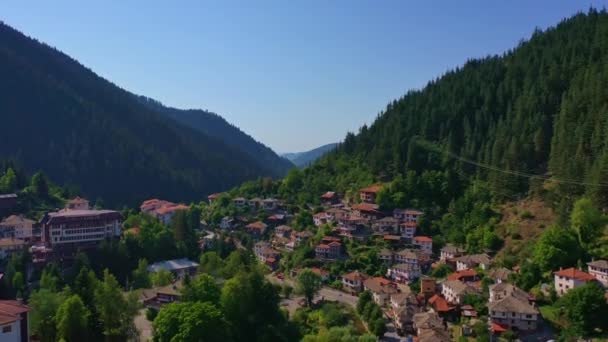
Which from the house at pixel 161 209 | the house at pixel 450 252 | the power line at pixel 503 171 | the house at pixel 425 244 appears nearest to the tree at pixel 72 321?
the house at pixel 450 252

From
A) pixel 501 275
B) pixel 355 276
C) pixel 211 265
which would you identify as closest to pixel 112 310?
pixel 211 265

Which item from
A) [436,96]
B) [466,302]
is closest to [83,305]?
[466,302]

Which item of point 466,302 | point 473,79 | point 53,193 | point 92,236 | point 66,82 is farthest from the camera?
point 66,82

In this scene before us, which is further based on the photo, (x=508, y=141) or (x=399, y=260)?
(x=508, y=141)

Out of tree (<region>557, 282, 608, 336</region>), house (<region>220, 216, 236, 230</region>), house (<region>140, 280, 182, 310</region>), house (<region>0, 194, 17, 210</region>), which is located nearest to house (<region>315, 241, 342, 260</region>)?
house (<region>140, 280, 182, 310</region>)

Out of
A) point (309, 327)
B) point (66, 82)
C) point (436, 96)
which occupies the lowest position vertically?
point (309, 327)

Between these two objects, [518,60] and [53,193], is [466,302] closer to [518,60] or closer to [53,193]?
[518,60]

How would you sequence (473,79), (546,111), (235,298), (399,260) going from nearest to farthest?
(235,298)
(399,260)
(546,111)
(473,79)
